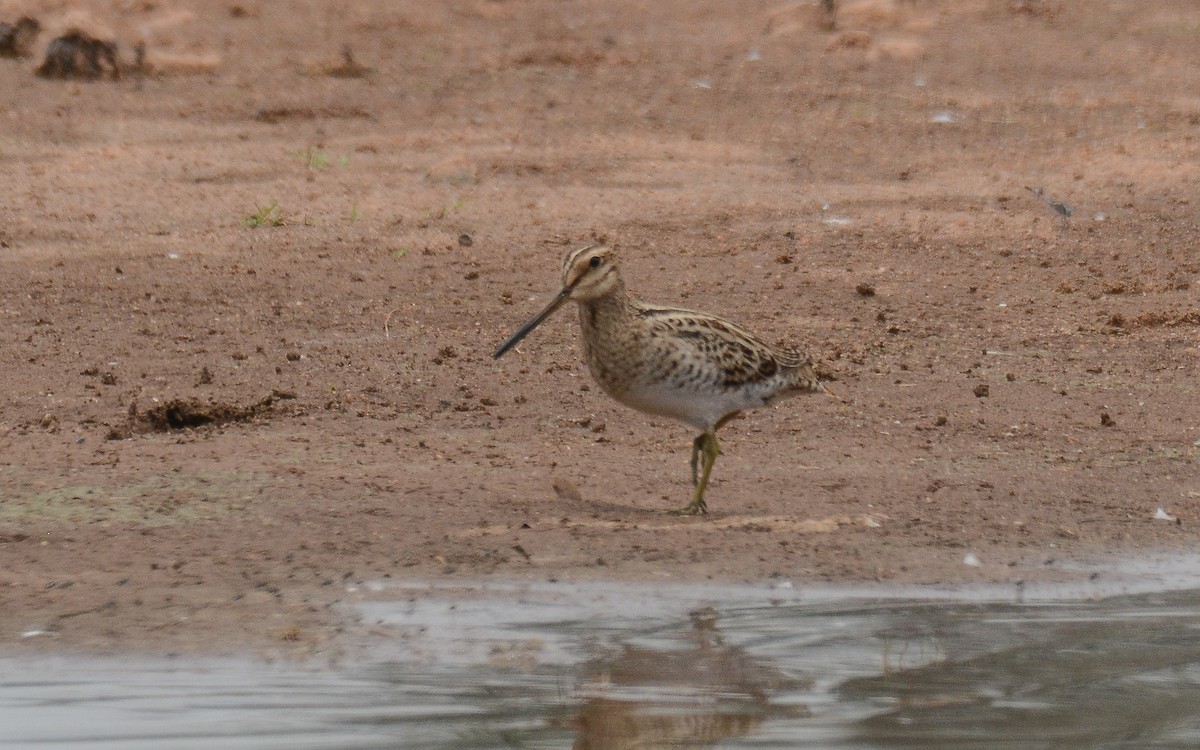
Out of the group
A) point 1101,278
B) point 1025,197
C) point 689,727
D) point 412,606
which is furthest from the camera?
point 1025,197

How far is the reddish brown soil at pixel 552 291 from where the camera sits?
6.71m

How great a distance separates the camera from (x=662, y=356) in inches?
271

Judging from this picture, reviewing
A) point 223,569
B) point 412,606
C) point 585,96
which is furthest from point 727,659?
point 585,96

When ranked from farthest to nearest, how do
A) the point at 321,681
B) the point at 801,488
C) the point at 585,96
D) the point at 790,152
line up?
the point at 585,96 → the point at 790,152 → the point at 801,488 → the point at 321,681

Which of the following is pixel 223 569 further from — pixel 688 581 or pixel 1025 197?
pixel 1025 197

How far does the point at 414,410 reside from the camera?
8531mm

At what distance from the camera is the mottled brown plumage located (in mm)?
6891

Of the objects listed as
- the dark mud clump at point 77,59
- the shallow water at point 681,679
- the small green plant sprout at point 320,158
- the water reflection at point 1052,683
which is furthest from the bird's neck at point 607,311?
the dark mud clump at point 77,59

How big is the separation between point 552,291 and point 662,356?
337 centimetres

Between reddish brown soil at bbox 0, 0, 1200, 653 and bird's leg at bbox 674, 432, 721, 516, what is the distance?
0.13 meters

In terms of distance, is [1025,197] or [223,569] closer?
[223,569]

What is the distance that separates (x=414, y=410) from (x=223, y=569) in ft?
→ 7.54

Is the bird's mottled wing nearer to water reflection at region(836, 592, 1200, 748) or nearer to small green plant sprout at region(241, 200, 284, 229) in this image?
water reflection at region(836, 592, 1200, 748)

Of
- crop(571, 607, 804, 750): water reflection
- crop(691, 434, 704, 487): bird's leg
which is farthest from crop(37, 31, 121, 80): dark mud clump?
crop(571, 607, 804, 750): water reflection
